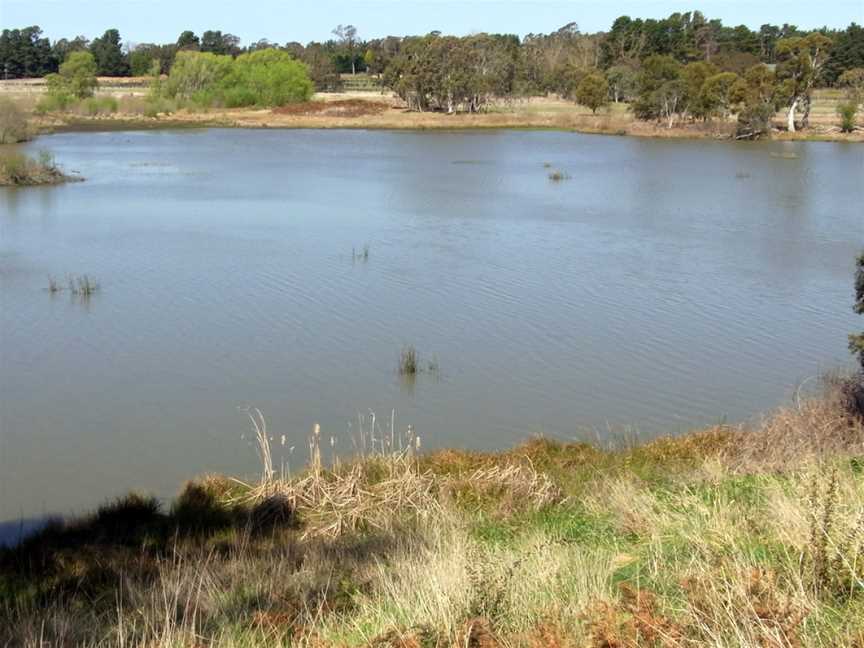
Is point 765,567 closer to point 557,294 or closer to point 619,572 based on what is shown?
point 619,572

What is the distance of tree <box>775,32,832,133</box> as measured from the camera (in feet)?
169

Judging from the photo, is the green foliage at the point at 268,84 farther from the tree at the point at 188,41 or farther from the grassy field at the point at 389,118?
the tree at the point at 188,41

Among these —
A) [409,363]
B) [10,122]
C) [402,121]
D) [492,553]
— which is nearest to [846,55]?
[402,121]

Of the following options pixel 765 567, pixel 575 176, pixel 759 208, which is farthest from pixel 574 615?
pixel 575 176

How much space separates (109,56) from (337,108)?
48.9 m

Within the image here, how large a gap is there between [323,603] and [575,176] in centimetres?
3023

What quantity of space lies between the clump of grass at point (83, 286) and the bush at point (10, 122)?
29507 mm

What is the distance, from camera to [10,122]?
42531mm

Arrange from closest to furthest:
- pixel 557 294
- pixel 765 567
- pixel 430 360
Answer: pixel 765 567, pixel 430 360, pixel 557 294

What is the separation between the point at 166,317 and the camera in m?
13.8

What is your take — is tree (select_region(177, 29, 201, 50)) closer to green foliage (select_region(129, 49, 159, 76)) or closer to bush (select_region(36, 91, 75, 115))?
green foliage (select_region(129, 49, 159, 76))

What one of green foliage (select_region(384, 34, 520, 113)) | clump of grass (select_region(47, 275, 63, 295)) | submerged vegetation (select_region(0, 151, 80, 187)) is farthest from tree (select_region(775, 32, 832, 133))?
clump of grass (select_region(47, 275, 63, 295))

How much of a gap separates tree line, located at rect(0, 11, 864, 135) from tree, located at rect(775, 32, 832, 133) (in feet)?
0.18

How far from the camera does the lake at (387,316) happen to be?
9.76m
